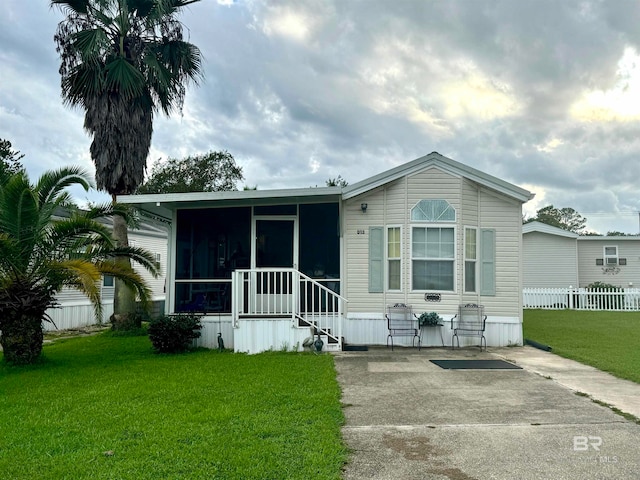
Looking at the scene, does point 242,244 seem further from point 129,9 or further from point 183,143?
point 183,143

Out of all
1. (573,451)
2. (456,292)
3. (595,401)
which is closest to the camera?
(573,451)

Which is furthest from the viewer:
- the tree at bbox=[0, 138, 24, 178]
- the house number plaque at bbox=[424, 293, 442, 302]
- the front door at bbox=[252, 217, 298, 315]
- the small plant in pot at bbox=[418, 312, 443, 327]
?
the tree at bbox=[0, 138, 24, 178]

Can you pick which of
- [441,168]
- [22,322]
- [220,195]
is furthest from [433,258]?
[22,322]

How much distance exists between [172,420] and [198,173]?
72.0 ft

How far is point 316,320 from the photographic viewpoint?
365 inches

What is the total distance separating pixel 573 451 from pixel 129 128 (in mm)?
11957

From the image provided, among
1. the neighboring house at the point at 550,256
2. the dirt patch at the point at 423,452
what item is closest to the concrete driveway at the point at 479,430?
the dirt patch at the point at 423,452

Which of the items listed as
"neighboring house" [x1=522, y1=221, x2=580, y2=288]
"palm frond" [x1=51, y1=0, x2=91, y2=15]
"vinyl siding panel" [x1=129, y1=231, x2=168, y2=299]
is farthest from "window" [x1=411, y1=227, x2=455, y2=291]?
"neighboring house" [x1=522, y1=221, x2=580, y2=288]

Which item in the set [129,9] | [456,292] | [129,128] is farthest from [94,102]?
[456,292]

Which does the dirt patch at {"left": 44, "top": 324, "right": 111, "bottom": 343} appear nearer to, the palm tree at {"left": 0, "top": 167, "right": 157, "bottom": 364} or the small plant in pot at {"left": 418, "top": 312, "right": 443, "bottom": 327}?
the palm tree at {"left": 0, "top": 167, "right": 157, "bottom": 364}

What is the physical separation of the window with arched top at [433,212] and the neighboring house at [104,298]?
257 inches

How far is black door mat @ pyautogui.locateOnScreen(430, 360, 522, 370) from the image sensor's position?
7.20m

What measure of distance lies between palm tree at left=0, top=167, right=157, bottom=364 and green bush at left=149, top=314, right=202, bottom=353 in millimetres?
798

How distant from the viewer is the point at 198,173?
25.0m
